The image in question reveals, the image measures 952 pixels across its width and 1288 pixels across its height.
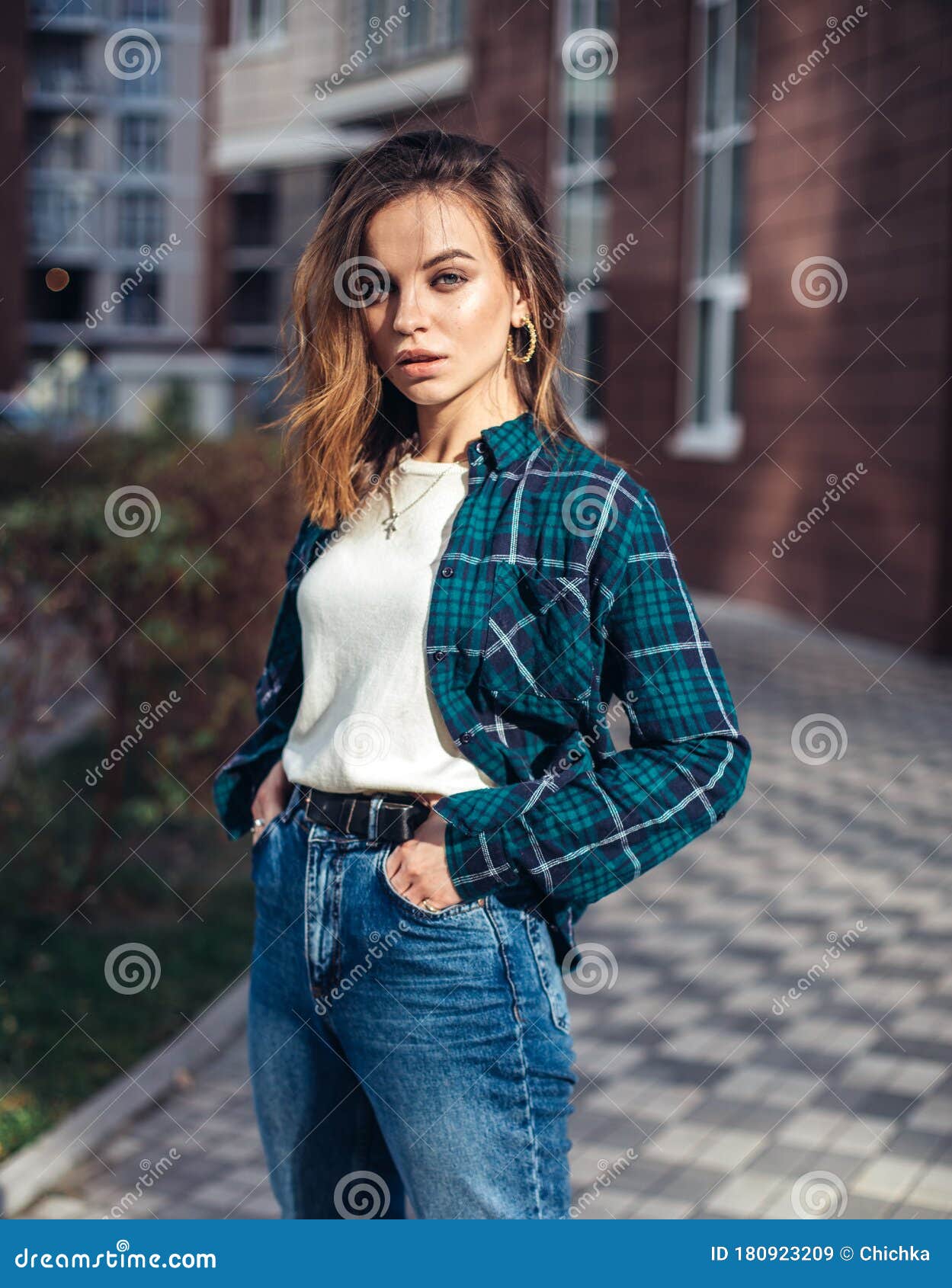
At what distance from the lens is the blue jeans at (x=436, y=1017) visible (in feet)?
6.09

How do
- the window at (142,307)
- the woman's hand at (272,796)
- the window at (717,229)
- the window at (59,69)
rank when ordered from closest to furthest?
the woman's hand at (272,796)
the window at (717,229)
the window at (142,307)
the window at (59,69)

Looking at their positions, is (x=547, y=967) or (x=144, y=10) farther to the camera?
(x=144, y=10)

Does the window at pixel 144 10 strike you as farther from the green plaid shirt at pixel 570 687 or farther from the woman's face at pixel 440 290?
the green plaid shirt at pixel 570 687

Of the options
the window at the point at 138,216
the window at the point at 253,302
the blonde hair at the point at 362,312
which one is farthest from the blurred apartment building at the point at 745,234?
the window at the point at 138,216

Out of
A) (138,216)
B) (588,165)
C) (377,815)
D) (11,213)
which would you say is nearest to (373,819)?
(377,815)

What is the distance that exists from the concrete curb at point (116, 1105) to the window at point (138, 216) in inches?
1929

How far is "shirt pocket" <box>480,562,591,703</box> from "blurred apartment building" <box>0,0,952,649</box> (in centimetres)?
526

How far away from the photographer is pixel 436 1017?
73.5 inches

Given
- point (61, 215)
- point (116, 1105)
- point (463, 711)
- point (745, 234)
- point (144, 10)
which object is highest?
point (144, 10)

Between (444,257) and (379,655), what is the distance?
1.67ft

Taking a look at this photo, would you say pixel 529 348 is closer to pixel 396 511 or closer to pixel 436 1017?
pixel 396 511

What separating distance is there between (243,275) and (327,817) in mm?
39811

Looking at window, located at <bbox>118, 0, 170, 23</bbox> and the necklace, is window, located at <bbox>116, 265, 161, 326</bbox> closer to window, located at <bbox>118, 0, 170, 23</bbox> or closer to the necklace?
window, located at <bbox>118, 0, 170, 23</bbox>

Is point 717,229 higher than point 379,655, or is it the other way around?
point 717,229
